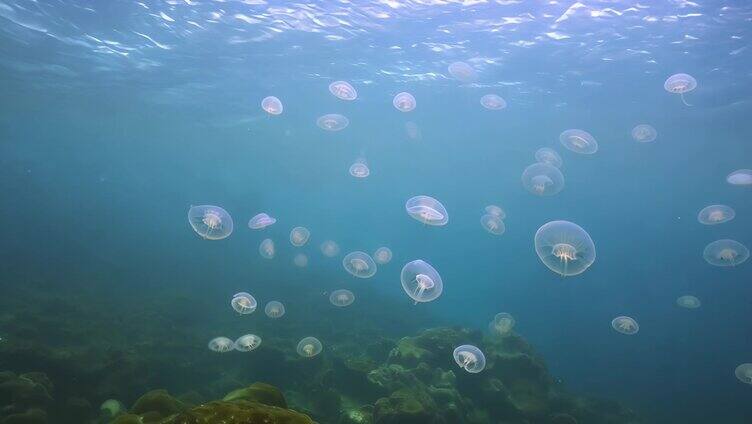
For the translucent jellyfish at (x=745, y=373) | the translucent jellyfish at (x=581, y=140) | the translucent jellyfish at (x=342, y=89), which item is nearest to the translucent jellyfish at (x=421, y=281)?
the translucent jellyfish at (x=342, y=89)

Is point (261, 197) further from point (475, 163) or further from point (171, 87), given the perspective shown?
point (475, 163)

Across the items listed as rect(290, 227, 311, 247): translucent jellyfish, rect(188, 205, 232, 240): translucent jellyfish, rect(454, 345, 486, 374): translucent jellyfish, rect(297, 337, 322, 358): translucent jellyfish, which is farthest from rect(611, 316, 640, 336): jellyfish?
rect(188, 205, 232, 240): translucent jellyfish

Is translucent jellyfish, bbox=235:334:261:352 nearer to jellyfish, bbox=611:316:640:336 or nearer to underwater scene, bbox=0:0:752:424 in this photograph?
underwater scene, bbox=0:0:752:424

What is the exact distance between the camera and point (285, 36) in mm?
16406

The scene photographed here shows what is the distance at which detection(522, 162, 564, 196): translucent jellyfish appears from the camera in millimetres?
12523

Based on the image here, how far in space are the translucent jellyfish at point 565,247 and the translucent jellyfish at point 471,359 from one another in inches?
91.1

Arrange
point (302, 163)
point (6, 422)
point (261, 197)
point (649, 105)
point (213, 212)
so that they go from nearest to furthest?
point (6, 422)
point (213, 212)
point (649, 105)
point (261, 197)
point (302, 163)

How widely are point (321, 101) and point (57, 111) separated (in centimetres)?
2350

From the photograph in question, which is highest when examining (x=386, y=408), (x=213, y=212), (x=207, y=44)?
(x=207, y=44)

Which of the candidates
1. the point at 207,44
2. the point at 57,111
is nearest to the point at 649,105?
the point at 207,44

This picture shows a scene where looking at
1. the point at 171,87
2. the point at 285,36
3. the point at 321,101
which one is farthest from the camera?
the point at 321,101

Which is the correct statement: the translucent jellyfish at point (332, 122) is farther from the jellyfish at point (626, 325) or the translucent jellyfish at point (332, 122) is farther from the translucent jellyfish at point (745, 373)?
the translucent jellyfish at point (745, 373)

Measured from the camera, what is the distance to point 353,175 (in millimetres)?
20766

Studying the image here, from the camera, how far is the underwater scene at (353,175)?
8773mm
